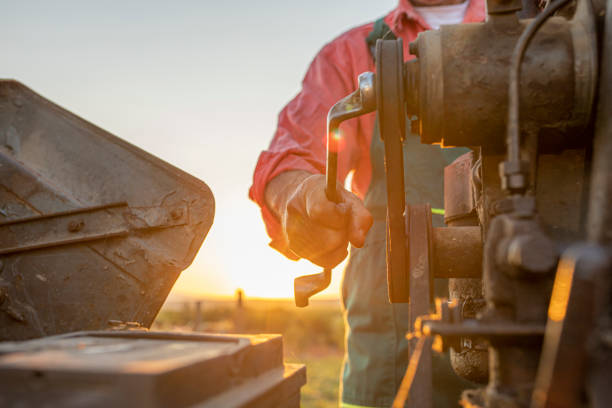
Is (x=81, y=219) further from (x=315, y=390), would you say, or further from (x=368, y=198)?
(x=315, y=390)

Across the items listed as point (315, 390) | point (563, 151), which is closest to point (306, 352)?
point (315, 390)

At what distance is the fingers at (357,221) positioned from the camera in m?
1.48

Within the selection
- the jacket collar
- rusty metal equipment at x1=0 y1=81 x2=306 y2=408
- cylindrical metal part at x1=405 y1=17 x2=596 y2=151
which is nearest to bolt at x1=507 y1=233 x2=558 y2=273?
cylindrical metal part at x1=405 y1=17 x2=596 y2=151

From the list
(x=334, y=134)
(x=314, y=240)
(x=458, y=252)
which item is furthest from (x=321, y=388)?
(x=334, y=134)

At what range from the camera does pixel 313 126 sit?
96.7 inches

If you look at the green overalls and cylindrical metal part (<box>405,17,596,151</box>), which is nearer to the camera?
cylindrical metal part (<box>405,17,596,151</box>)

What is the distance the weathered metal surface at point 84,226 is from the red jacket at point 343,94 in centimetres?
70

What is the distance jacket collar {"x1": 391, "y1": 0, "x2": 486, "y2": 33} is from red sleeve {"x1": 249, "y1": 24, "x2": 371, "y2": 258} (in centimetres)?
19

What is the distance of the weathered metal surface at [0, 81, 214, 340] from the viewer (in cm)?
154

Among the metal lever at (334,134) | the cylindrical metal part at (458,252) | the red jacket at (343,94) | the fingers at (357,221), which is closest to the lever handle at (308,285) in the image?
the metal lever at (334,134)

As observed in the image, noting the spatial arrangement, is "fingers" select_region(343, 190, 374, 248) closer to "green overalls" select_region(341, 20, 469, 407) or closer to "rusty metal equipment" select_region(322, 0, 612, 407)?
"rusty metal equipment" select_region(322, 0, 612, 407)

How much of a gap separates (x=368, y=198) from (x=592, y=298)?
1.99 m

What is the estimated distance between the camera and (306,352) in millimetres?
19891

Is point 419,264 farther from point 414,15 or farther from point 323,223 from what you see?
point 414,15
